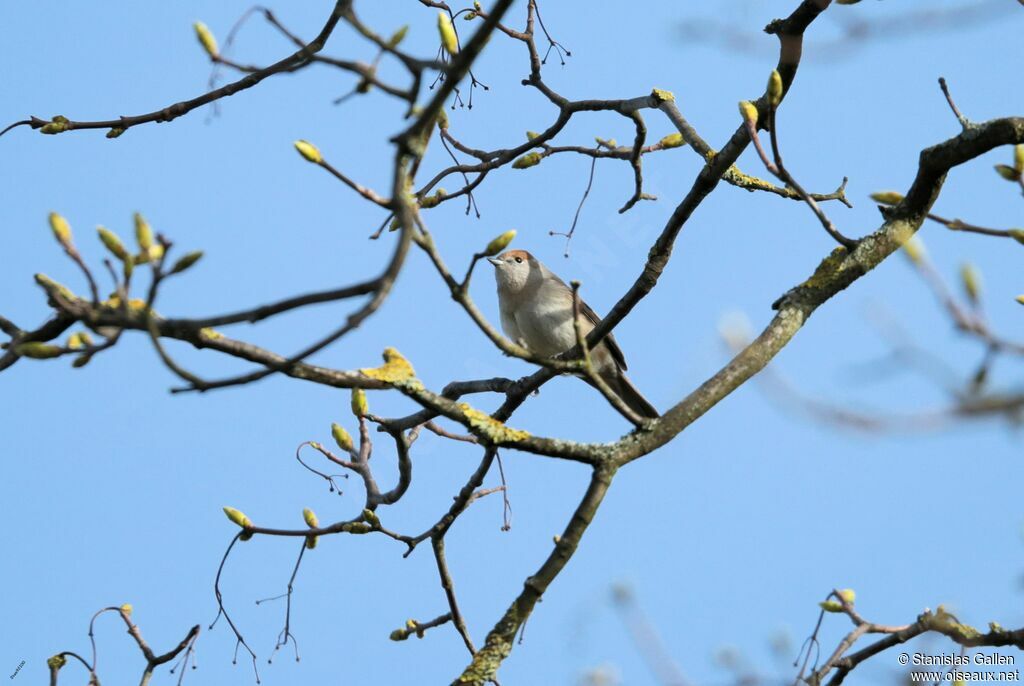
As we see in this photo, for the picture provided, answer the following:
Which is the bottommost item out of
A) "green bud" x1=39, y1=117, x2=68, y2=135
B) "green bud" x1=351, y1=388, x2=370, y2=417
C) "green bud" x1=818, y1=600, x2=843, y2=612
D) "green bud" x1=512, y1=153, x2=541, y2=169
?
"green bud" x1=818, y1=600, x2=843, y2=612

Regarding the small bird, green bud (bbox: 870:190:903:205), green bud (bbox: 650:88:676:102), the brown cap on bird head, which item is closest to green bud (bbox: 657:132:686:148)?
green bud (bbox: 650:88:676:102)

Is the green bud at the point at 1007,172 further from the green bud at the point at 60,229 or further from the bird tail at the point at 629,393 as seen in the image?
the bird tail at the point at 629,393

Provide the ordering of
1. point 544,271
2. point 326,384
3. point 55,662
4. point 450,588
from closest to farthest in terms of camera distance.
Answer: point 326,384 < point 55,662 < point 450,588 < point 544,271

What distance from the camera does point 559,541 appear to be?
13.6 feet

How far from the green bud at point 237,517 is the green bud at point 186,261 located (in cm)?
203

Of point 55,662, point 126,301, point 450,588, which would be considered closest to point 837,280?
point 450,588

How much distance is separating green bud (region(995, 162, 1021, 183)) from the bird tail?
5.97 metres

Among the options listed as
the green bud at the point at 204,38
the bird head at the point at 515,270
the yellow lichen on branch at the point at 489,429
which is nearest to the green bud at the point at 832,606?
the yellow lichen on branch at the point at 489,429

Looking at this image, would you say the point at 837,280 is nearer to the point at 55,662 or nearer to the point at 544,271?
the point at 55,662

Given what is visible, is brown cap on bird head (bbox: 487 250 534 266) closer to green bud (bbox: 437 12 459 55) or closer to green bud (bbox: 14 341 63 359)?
green bud (bbox: 437 12 459 55)

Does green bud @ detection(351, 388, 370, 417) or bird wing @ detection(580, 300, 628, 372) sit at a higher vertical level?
bird wing @ detection(580, 300, 628, 372)

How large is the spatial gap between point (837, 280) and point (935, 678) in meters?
1.65

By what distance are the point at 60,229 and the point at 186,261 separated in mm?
355

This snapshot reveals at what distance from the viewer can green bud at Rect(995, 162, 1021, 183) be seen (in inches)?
141
